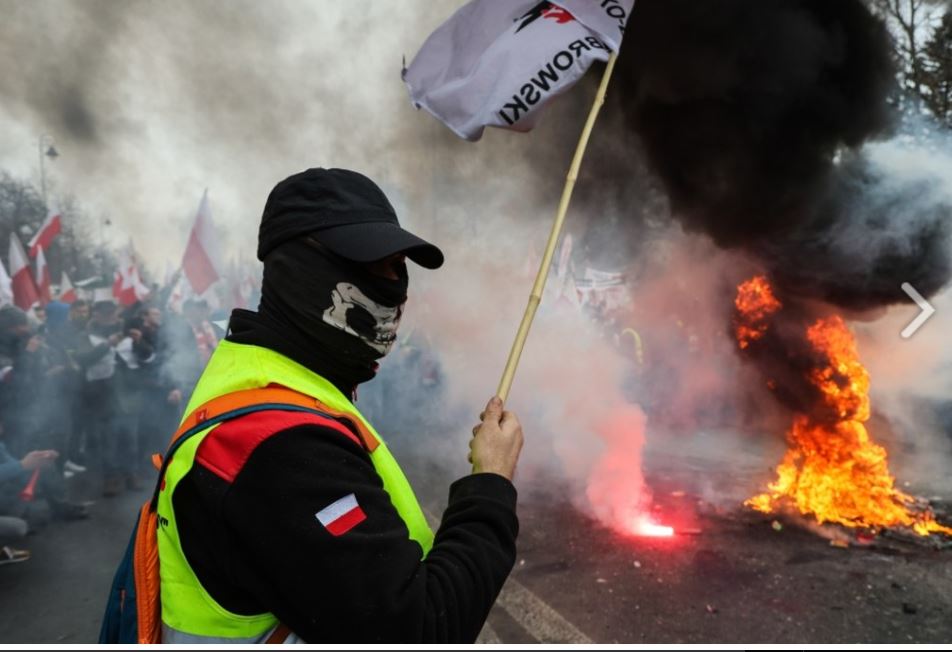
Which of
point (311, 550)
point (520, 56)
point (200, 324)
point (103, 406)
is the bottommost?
point (103, 406)

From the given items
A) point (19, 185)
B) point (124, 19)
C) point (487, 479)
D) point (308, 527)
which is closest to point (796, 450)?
point (487, 479)

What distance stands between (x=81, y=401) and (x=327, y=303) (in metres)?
6.73

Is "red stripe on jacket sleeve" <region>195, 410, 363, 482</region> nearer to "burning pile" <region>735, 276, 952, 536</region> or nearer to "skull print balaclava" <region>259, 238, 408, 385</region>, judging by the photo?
"skull print balaclava" <region>259, 238, 408, 385</region>

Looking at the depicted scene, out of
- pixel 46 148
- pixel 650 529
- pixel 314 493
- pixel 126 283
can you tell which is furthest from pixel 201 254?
pixel 314 493

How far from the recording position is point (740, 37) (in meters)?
7.41

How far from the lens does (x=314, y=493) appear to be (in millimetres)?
1019

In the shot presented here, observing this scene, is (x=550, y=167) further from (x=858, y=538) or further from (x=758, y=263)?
(x=858, y=538)

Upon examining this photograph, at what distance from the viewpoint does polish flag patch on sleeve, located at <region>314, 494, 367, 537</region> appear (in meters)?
1.02

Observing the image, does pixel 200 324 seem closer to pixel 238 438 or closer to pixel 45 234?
pixel 45 234

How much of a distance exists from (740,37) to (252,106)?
704 cm

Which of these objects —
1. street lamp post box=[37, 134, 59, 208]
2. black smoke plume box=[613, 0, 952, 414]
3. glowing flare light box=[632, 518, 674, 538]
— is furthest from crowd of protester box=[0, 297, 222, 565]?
black smoke plume box=[613, 0, 952, 414]

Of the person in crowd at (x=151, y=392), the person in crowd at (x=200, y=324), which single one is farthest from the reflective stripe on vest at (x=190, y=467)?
the person in crowd at (x=200, y=324)

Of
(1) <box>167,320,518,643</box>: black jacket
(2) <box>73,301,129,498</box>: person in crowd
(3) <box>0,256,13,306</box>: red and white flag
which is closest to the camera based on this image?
(1) <box>167,320,518,643</box>: black jacket

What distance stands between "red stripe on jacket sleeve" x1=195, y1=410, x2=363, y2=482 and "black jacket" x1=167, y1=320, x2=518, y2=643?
0.01 m
